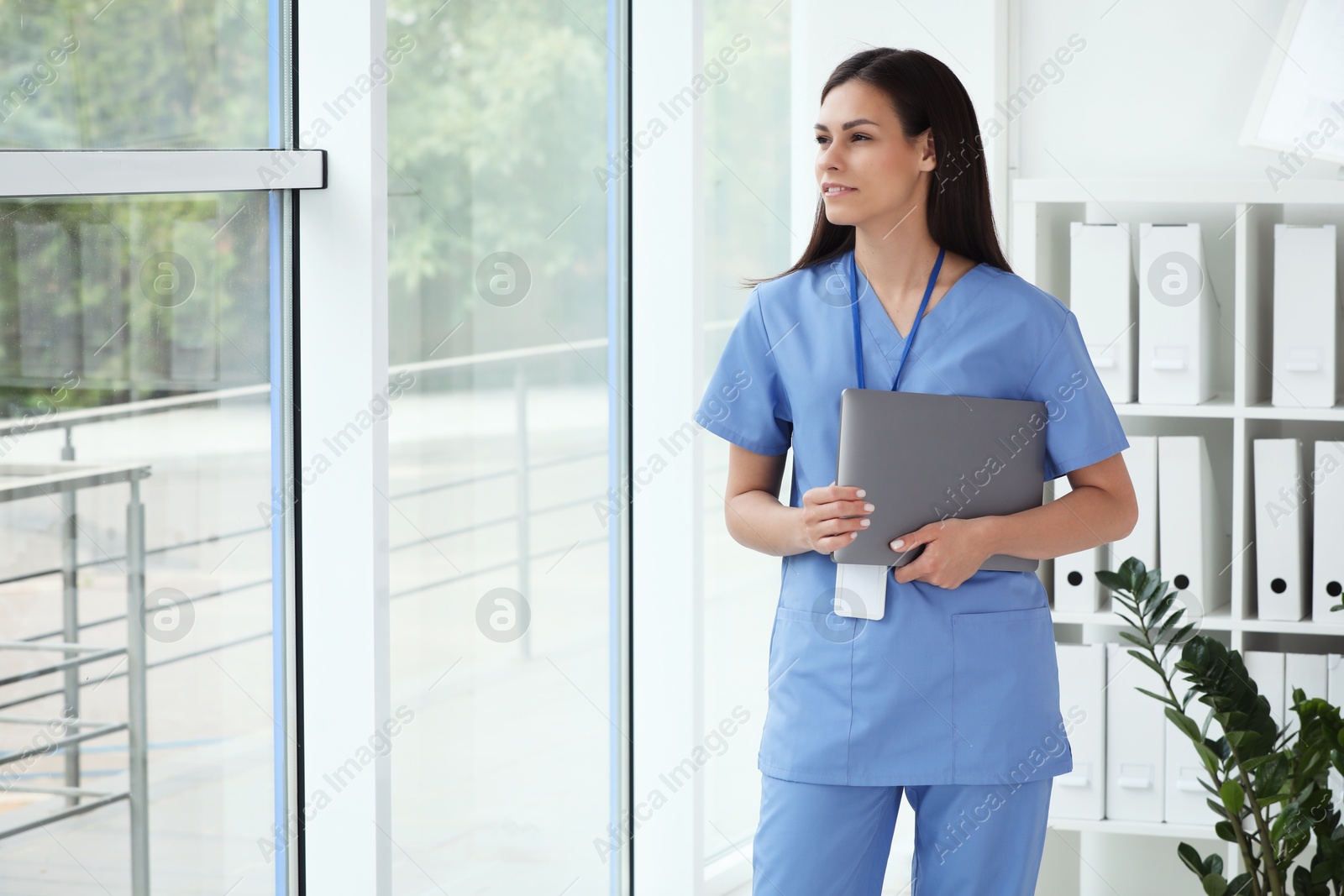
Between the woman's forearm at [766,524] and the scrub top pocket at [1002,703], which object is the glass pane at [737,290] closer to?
the woman's forearm at [766,524]

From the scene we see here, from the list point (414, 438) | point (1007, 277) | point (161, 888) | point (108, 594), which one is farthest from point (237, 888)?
point (1007, 277)

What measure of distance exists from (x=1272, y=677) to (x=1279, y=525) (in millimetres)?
258

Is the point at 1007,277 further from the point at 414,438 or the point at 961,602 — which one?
the point at 414,438

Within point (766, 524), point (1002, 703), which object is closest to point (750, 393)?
point (766, 524)

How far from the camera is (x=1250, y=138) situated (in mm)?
2270

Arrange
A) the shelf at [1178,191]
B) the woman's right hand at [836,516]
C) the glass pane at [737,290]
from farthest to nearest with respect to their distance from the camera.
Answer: the glass pane at [737,290]
the shelf at [1178,191]
the woman's right hand at [836,516]

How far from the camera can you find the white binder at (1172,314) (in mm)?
2100

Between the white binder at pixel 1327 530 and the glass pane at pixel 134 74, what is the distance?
1.74 meters

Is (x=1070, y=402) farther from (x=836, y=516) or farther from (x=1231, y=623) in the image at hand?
(x=1231, y=623)

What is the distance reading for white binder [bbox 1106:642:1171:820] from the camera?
2191 millimetres

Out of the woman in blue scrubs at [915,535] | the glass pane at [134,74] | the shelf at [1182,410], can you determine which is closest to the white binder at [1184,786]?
the shelf at [1182,410]

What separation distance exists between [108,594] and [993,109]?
1.82m

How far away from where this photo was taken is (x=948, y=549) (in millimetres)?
1296

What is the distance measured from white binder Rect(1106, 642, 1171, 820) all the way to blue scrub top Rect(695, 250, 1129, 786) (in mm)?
896
